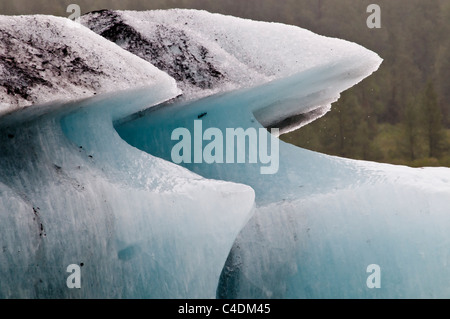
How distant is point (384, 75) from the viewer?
1596 cm

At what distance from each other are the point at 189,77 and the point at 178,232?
597 millimetres

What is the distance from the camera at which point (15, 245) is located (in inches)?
73.2

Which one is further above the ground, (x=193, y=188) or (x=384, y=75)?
(x=384, y=75)

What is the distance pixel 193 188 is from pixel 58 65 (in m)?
0.53

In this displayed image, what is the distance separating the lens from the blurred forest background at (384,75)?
1427 cm
